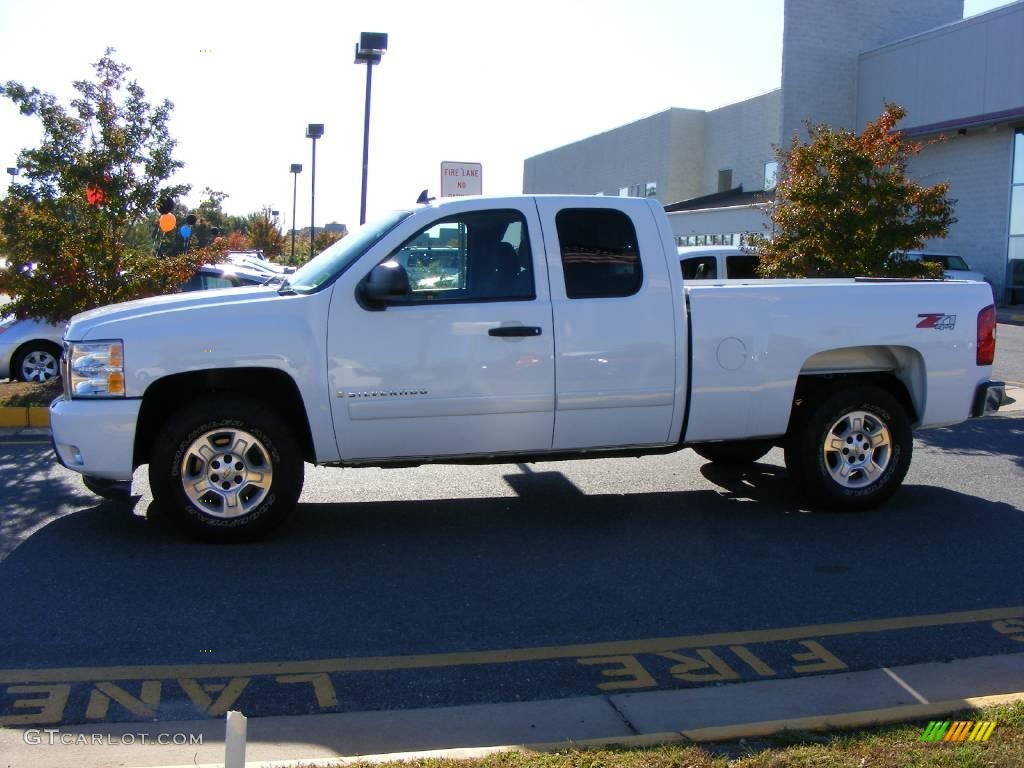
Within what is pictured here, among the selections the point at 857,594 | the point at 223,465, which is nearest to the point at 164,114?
the point at 223,465

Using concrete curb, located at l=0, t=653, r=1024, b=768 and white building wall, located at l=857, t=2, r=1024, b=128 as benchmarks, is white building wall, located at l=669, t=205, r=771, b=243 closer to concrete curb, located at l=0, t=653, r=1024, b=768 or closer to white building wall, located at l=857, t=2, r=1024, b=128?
white building wall, located at l=857, t=2, r=1024, b=128

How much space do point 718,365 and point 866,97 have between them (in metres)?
34.5

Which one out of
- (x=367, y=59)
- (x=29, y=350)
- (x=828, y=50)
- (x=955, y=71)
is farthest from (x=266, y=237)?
(x=29, y=350)

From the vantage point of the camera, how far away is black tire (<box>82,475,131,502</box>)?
6691 millimetres

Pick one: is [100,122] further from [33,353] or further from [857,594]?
[857,594]

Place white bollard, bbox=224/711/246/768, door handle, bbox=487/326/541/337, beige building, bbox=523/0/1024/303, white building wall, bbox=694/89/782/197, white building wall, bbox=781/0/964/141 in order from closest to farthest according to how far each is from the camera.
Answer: white bollard, bbox=224/711/246/768
door handle, bbox=487/326/541/337
beige building, bbox=523/0/1024/303
white building wall, bbox=781/0/964/141
white building wall, bbox=694/89/782/197

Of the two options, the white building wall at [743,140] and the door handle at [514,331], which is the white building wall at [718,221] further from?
the door handle at [514,331]

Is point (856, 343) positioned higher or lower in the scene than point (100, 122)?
lower

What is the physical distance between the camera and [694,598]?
5.59 meters

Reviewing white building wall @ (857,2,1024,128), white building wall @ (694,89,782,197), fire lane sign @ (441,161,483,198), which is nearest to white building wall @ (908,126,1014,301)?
white building wall @ (857,2,1024,128)

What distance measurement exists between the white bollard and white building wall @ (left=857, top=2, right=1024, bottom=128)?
31.8 meters

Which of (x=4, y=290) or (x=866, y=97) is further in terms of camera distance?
Result: (x=866, y=97)

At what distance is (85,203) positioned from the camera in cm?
1195

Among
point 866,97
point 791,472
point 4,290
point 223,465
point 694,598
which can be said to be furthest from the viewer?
point 866,97
